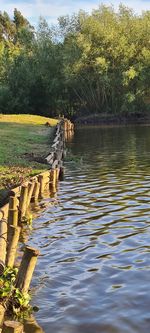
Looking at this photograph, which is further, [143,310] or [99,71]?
[99,71]

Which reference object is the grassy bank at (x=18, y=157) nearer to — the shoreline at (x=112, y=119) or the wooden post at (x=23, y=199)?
the wooden post at (x=23, y=199)

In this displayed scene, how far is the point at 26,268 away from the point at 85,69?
219ft

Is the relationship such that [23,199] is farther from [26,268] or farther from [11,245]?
[26,268]

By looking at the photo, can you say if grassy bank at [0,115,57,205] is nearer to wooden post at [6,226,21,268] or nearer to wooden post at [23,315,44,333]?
wooden post at [6,226,21,268]

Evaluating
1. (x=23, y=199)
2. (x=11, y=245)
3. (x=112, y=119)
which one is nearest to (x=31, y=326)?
(x=11, y=245)

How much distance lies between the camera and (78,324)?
7.93m

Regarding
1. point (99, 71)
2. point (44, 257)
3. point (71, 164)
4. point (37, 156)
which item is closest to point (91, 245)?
point (44, 257)

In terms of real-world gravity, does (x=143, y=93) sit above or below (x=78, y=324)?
above

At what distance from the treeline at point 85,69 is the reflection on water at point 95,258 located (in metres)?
52.4

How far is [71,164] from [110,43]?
48113 millimetres

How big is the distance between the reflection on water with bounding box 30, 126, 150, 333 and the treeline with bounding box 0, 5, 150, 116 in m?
52.4

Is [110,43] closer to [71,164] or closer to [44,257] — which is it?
[71,164]

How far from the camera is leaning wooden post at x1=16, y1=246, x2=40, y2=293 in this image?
309 inches

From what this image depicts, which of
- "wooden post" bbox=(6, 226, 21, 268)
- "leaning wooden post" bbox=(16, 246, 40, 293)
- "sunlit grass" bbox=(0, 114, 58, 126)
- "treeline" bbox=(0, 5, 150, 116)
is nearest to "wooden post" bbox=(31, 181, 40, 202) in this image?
"wooden post" bbox=(6, 226, 21, 268)
